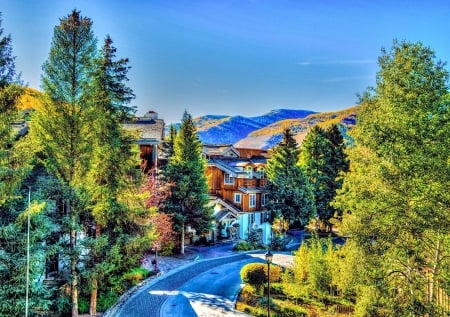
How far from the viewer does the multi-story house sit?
1448 inches

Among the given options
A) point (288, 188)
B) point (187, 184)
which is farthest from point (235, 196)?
point (187, 184)

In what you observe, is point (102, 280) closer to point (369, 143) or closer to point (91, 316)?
point (91, 316)

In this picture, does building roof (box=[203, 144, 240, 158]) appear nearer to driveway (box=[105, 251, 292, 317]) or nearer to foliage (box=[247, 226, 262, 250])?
foliage (box=[247, 226, 262, 250])

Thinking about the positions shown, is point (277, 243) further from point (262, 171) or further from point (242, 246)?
point (262, 171)

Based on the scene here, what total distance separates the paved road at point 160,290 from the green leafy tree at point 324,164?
46.2ft

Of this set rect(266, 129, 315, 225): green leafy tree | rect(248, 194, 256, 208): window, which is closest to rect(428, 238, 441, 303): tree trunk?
rect(266, 129, 315, 225): green leafy tree

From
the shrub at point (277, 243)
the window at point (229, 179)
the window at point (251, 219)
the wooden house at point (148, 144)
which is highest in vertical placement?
the wooden house at point (148, 144)

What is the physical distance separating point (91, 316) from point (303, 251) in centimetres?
1042

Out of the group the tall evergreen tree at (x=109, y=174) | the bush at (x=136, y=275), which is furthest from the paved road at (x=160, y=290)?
the tall evergreen tree at (x=109, y=174)

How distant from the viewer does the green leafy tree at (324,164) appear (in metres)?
39.6

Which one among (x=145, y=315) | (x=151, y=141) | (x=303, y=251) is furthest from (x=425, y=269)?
(x=151, y=141)

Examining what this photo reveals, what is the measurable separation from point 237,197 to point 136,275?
18.4m

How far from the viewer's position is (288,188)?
36625mm

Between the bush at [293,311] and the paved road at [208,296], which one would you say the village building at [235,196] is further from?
the bush at [293,311]
